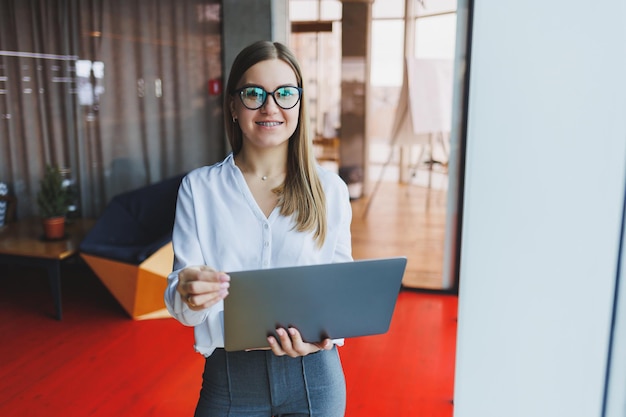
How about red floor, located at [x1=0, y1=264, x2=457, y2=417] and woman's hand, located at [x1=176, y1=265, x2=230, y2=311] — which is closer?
woman's hand, located at [x1=176, y1=265, x2=230, y2=311]

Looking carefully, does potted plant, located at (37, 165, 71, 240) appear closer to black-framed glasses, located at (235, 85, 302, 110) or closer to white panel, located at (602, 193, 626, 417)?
black-framed glasses, located at (235, 85, 302, 110)

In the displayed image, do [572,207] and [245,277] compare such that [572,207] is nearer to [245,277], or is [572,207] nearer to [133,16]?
[245,277]

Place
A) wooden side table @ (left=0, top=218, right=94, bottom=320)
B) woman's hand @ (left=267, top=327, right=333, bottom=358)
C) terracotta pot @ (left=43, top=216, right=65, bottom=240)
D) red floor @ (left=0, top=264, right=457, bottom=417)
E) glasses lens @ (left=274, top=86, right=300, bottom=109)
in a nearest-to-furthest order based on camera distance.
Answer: woman's hand @ (left=267, top=327, right=333, bottom=358) < glasses lens @ (left=274, top=86, right=300, bottom=109) < red floor @ (left=0, top=264, right=457, bottom=417) < wooden side table @ (left=0, top=218, right=94, bottom=320) < terracotta pot @ (left=43, top=216, right=65, bottom=240)

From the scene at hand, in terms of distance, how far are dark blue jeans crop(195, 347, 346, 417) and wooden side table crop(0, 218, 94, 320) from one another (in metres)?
3.20

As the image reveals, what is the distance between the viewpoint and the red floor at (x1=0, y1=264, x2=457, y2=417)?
3.05 m

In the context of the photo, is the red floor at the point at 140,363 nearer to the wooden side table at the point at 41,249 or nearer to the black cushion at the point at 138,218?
the wooden side table at the point at 41,249

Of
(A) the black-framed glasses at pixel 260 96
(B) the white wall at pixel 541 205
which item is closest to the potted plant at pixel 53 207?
(A) the black-framed glasses at pixel 260 96

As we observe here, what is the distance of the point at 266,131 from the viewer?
127cm

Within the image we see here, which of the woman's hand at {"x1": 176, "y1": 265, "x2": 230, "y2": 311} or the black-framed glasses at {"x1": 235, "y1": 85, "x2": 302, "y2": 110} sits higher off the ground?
the black-framed glasses at {"x1": 235, "y1": 85, "x2": 302, "y2": 110}

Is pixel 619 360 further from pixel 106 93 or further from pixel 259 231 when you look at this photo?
pixel 106 93

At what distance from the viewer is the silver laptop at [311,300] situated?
1.09m

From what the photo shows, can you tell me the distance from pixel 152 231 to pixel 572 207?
413 centimetres

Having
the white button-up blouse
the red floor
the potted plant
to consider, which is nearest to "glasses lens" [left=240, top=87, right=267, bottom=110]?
the white button-up blouse

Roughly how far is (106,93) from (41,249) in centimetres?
173
